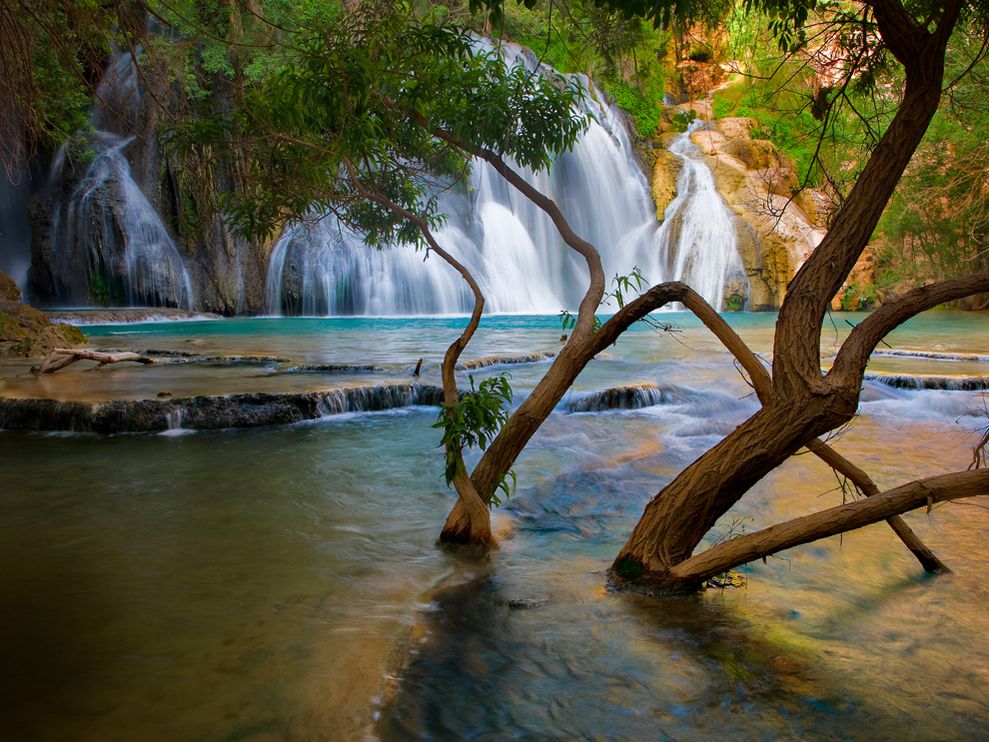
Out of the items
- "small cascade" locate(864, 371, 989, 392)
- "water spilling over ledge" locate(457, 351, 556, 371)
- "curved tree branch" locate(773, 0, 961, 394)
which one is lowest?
"small cascade" locate(864, 371, 989, 392)

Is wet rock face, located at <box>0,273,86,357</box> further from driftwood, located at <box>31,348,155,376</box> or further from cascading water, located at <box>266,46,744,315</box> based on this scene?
cascading water, located at <box>266,46,744,315</box>

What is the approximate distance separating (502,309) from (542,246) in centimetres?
355

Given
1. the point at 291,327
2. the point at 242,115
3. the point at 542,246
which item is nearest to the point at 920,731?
the point at 242,115

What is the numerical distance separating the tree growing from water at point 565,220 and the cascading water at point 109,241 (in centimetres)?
2022

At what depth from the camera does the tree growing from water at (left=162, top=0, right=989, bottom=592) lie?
315cm

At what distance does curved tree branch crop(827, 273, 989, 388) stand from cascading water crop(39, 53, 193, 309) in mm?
23940

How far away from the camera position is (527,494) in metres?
6.56

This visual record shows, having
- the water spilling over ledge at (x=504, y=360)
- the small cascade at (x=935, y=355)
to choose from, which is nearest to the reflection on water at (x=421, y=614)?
the water spilling over ledge at (x=504, y=360)

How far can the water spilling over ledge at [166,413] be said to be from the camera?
329 inches

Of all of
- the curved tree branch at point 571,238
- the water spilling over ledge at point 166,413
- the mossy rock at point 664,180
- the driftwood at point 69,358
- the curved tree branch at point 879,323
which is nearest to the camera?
the curved tree branch at point 879,323

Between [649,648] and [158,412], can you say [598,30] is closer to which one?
[649,648]

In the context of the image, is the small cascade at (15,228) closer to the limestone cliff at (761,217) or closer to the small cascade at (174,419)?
the small cascade at (174,419)

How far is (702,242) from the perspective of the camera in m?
30.5

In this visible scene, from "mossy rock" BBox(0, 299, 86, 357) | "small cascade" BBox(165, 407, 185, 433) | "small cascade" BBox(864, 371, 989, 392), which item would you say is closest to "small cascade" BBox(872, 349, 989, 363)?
"small cascade" BBox(864, 371, 989, 392)
